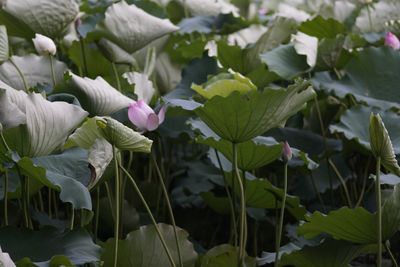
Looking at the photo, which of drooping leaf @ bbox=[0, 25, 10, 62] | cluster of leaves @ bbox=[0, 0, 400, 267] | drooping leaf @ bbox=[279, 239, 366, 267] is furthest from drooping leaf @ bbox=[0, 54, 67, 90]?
drooping leaf @ bbox=[279, 239, 366, 267]

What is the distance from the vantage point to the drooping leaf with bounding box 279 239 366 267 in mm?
1355

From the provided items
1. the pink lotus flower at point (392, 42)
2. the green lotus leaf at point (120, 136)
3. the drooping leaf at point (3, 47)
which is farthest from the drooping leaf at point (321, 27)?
the green lotus leaf at point (120, 136)

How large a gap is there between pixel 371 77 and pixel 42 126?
33.3 inches

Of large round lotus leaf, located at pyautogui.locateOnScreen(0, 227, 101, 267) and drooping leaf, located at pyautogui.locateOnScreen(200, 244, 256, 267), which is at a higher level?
large round lotus leaf, located at pyautogui.locateOnScreen(0, 227, 101, 267)

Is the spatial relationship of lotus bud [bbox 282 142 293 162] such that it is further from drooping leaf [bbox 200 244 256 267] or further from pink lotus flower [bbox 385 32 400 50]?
pink lotus flower [bbox 385 32 400 50]

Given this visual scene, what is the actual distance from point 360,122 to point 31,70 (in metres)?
0.65

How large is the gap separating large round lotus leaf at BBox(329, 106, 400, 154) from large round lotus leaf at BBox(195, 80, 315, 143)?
291mm

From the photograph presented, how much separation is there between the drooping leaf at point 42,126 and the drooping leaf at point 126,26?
0.45 metres

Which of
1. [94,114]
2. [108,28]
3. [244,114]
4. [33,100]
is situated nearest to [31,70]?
[108,28]

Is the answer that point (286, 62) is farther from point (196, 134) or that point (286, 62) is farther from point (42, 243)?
point (42, 243)

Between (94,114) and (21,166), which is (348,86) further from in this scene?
(21,166)

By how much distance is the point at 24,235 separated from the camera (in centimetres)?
124

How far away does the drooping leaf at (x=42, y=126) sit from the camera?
3.86 ft

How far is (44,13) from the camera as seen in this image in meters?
1.62
